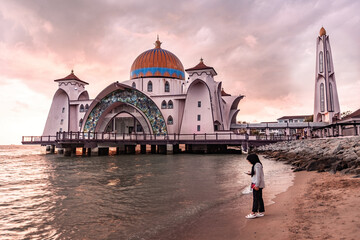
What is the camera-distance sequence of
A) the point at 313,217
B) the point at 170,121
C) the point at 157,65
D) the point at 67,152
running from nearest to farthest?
the point at 313,217
the point at 67,152
the point at 170,121
the point at 157,65

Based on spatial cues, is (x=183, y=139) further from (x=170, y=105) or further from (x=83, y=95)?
(x=83, y=95)

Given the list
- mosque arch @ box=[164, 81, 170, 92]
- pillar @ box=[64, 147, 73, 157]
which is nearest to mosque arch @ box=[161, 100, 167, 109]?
mosque arch @ box=[164, 81, 170, 92]

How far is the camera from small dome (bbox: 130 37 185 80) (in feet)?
134

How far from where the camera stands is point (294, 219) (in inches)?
195

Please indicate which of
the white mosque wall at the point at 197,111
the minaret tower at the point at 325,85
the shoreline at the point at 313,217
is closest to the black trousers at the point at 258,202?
the shoreline at the point at 313,217

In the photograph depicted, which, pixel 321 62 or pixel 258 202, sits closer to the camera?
pixel 258 202

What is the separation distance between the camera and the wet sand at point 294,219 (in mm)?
4203

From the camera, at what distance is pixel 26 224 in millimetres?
5742

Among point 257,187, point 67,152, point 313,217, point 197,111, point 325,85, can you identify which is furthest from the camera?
point 325,85

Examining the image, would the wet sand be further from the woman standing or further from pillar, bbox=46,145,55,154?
pillar, bbox=46,145,55,154

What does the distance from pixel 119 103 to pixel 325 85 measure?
32.5m

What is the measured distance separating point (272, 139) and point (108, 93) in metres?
23.5

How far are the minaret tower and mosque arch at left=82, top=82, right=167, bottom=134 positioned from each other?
1030 inches

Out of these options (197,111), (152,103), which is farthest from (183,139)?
(152,103)
